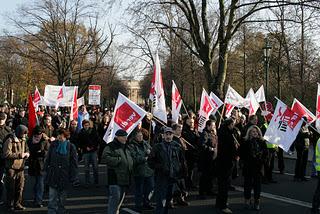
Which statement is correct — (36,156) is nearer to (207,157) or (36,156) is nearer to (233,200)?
(207,157)

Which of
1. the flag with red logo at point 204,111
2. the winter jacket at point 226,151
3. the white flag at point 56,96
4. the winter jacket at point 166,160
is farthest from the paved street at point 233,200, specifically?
the white flag at point 56,96

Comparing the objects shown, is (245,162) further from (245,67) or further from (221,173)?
(245,67)

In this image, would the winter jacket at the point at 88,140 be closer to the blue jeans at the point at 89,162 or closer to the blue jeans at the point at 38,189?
the blue jeans at the point at 89,162

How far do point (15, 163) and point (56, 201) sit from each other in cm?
158

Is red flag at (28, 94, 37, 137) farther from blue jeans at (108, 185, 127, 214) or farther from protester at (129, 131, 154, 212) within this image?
blue jeans at (108, 185, 127, 214)

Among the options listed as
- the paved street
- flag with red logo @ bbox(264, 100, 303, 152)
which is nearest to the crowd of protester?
the paved street

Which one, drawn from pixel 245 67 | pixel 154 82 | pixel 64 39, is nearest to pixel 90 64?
pixel 64 39

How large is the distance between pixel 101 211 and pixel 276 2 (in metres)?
16.1

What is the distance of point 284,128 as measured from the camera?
9898 millimetres

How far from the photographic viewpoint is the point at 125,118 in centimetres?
872

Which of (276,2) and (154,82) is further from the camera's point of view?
(276,2)

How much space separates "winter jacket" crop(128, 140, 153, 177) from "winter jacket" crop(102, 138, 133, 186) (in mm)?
1046

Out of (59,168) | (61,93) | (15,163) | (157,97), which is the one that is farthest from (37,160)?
(61,93)

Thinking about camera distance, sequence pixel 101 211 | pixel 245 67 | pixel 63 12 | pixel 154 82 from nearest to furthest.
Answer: pixel 101 211 → pixel 154 82 → pixel 63 12 → pixel 245 67
